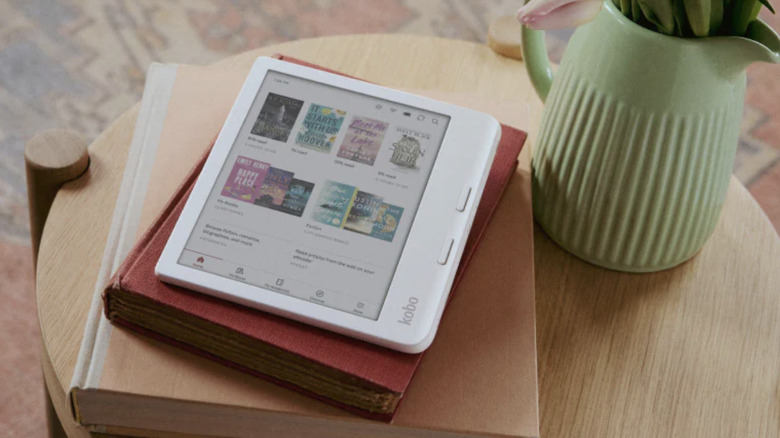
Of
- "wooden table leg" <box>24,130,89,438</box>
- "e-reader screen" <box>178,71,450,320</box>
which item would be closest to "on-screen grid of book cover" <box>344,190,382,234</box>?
"e-reader screen" <box>178,71,450,320</box>

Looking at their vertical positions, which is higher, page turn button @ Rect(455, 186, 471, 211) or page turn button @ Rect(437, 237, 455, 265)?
page turn button @ Rect(455, 186, 471, 211)

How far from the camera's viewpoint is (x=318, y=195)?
0.54 m

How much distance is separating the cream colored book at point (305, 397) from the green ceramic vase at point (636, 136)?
5 centimetres

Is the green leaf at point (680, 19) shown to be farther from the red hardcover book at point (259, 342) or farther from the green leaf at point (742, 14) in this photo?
the red hardcover book at point (259, 342)

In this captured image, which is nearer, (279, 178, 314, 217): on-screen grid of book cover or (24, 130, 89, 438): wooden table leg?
(279, 178, 314, 217): on-screen grid of book cover

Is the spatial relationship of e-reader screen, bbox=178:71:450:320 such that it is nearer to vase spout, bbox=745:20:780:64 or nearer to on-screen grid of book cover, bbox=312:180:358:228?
on-screen grid of book cover, bbox=312:180:358:228

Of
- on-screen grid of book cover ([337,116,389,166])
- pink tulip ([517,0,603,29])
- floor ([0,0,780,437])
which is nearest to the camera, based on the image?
pink tulip ([517,0,603,29])

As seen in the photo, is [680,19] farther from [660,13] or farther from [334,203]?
[334,203]

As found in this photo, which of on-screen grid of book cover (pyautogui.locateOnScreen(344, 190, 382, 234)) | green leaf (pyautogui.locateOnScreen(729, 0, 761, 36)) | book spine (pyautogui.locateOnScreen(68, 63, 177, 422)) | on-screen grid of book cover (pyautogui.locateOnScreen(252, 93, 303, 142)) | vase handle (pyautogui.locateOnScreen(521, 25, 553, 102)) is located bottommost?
book spine (pyautogui.locateOnScreen(68, 63, 177, 422))

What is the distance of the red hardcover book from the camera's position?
469 millimetres

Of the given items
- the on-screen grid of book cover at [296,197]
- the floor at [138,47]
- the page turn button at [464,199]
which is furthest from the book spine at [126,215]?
the floor at [138,47]

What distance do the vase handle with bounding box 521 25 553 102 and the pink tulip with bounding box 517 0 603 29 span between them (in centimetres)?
15

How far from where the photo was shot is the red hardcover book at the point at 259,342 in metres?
0.47

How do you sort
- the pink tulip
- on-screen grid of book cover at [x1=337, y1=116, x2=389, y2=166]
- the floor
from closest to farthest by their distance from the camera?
the pink tulip
on-screen grid of book cover at [x1=337, y1=116, x2=389, y2=166]
the floor
